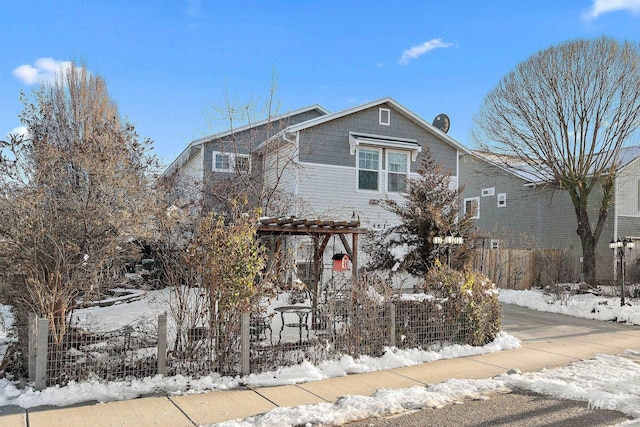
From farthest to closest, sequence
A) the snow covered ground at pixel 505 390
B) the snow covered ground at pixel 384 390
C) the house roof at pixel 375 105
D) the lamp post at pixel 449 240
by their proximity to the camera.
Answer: the house roof at pixel 375 105, the lamp post at pixel 449 240, the snow covered ground at pixel 384 390, the snow covered ground at pixel 505 390

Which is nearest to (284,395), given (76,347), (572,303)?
(76,347)

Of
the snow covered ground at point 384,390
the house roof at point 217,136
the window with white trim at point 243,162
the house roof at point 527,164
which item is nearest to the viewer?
the snow covered ground at point 384,390

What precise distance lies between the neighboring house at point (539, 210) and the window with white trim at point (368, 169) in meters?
4.63

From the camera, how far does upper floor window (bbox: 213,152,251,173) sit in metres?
17.4

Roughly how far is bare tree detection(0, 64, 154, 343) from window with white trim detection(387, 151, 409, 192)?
11.4 m

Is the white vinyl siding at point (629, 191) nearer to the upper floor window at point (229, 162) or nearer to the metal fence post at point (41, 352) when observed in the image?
the upper floor window at point (229, 162)

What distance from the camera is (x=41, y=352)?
5.83 metres

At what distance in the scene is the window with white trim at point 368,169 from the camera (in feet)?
59.2

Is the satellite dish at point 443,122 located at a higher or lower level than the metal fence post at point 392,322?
higher

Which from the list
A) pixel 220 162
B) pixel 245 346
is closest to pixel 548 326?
pixel 245 346

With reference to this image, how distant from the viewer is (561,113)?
19.0 metres

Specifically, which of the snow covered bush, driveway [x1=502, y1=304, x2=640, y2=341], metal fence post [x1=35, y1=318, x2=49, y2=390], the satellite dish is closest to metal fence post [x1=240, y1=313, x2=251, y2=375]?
metal fence post [x1=35, y1=318, x2=49, y2=390]

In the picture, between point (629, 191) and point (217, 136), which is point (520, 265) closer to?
point (629, 191)

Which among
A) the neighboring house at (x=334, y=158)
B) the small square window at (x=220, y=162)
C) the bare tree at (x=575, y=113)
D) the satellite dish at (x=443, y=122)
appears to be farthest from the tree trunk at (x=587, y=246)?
the small square window at (x=220, y=162)
